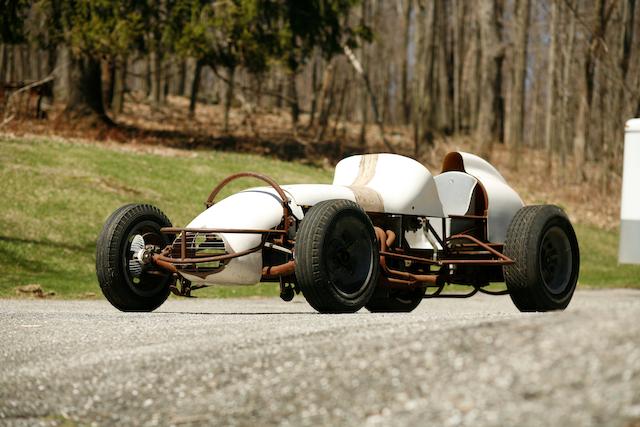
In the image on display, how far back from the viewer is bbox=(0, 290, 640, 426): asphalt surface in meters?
4.14

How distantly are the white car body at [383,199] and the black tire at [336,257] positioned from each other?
62 centimetres

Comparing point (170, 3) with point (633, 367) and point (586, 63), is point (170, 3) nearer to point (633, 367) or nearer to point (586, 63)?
point (586, 63)

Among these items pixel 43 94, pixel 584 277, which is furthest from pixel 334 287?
pixel 43 94

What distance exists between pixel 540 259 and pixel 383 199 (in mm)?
1641

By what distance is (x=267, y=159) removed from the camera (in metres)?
32.1

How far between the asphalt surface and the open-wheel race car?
76.5 inches

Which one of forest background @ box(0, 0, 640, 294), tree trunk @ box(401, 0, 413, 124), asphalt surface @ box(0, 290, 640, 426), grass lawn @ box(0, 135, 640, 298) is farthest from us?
tree trunk @ box(401, 0, 413, 124)

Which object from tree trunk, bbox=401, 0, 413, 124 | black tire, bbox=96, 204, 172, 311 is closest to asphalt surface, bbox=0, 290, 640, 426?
black tire, bbox=96, 204, 172, 311

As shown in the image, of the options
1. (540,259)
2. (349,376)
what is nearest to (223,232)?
(540,259)

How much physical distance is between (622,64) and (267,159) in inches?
608

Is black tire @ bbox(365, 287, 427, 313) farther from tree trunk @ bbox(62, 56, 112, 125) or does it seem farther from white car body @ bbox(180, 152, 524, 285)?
tree trunk @ bbox(62, 56, 112, 125)

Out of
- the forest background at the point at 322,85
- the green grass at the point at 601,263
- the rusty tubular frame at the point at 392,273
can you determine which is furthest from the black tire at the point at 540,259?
the forest background at the point at 322,85

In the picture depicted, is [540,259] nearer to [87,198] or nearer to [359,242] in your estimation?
[359,242]

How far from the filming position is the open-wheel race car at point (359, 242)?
9.04 meters
